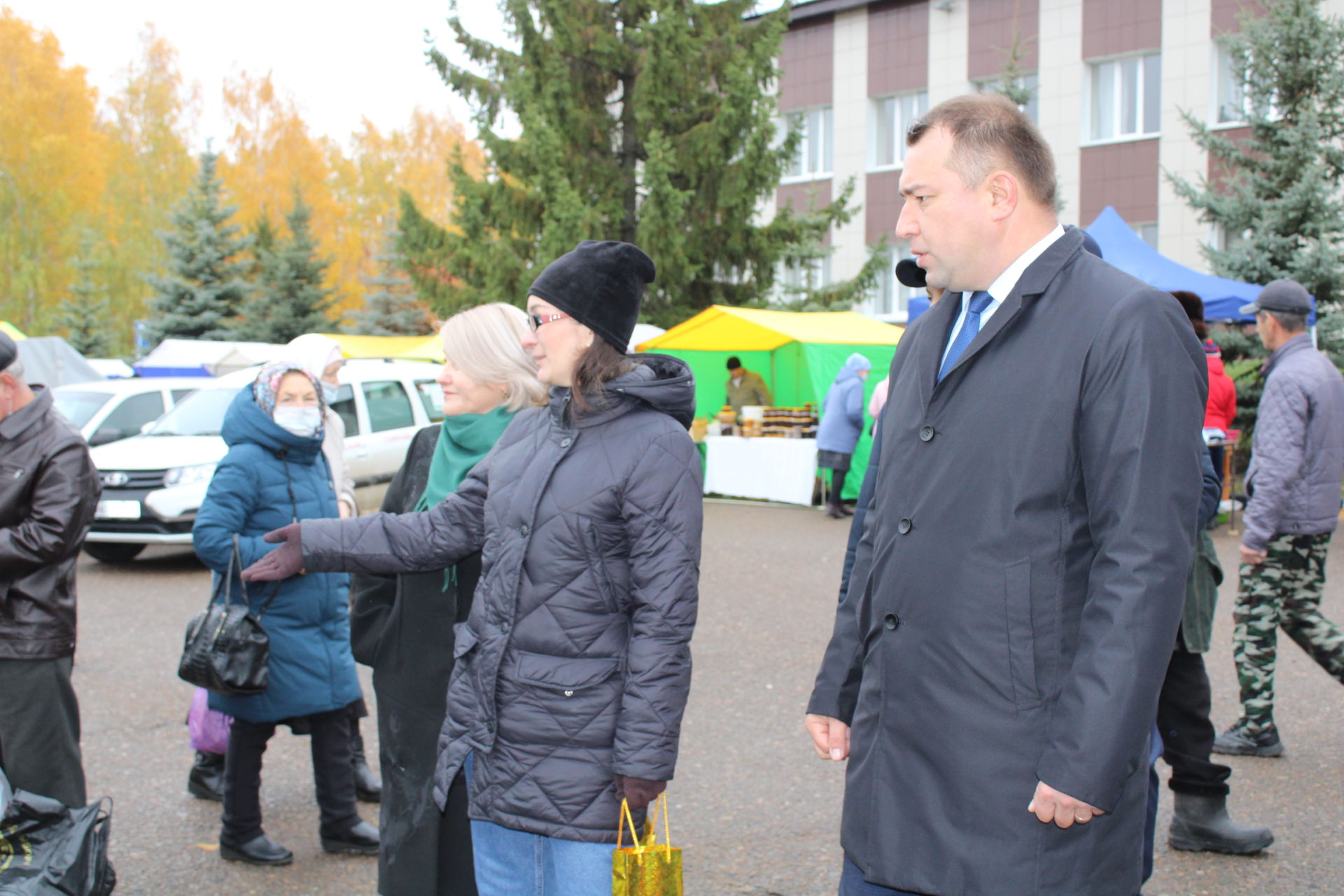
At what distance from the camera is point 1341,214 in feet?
50.0

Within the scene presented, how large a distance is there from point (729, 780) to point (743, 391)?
12.8 metres

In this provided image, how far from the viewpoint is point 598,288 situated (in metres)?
2.76

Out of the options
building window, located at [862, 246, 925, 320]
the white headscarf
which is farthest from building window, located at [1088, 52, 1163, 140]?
the white headscarf

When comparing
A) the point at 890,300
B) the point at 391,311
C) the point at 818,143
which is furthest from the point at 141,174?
the point at 890,300

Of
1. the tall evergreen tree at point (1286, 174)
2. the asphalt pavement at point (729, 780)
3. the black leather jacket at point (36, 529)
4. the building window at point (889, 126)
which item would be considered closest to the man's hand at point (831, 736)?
the asphalt pavement at point (729, 780)

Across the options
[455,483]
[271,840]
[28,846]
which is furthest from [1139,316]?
[271,840]

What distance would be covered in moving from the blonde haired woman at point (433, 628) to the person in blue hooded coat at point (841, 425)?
1106 cm

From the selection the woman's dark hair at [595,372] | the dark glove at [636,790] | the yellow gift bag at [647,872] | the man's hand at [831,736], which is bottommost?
the yellow gift bag at [647,872]

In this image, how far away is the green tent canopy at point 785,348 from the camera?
16.4 metres

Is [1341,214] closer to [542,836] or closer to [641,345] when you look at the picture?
[641,345]

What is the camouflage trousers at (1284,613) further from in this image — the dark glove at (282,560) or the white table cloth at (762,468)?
the white table cloth at (762,468)

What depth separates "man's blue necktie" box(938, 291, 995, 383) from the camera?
2.18m

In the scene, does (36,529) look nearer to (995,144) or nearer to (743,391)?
(995,144)

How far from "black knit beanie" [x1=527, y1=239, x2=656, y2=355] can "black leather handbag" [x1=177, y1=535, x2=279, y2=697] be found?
1.93 m
